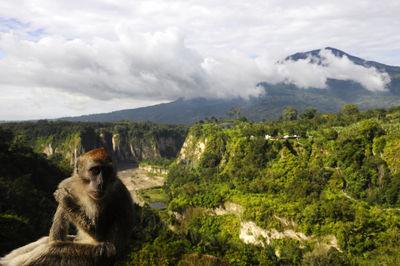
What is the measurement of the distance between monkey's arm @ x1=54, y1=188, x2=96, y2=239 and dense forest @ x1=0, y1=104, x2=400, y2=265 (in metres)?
10.7

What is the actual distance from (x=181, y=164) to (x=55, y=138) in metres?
59.4

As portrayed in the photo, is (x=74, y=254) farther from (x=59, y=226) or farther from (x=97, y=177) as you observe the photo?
(x=97, y=177)

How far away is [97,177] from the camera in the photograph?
2.29 meters

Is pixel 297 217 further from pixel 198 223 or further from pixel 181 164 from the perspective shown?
pixel 181 164

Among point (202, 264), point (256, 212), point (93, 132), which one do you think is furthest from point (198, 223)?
point (93, 132)

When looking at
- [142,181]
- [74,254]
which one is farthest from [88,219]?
[142,181]

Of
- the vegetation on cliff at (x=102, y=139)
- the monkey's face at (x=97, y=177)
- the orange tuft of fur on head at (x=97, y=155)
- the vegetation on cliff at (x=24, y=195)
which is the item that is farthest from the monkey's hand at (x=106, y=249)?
the vegetation on cliff at (x=102, y=139)

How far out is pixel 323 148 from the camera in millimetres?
45062

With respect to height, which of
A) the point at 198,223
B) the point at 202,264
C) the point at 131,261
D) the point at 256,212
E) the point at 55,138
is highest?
the point at 55,138

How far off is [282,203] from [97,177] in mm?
36446

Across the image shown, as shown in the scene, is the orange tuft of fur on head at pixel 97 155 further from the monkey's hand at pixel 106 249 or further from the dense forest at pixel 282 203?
the dense forest at pixel 282 203

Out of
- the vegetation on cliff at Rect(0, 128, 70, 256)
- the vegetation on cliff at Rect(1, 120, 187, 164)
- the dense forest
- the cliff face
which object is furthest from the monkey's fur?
the cliff face

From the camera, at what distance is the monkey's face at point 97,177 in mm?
2248

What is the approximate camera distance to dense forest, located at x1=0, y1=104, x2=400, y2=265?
73.2 ft
